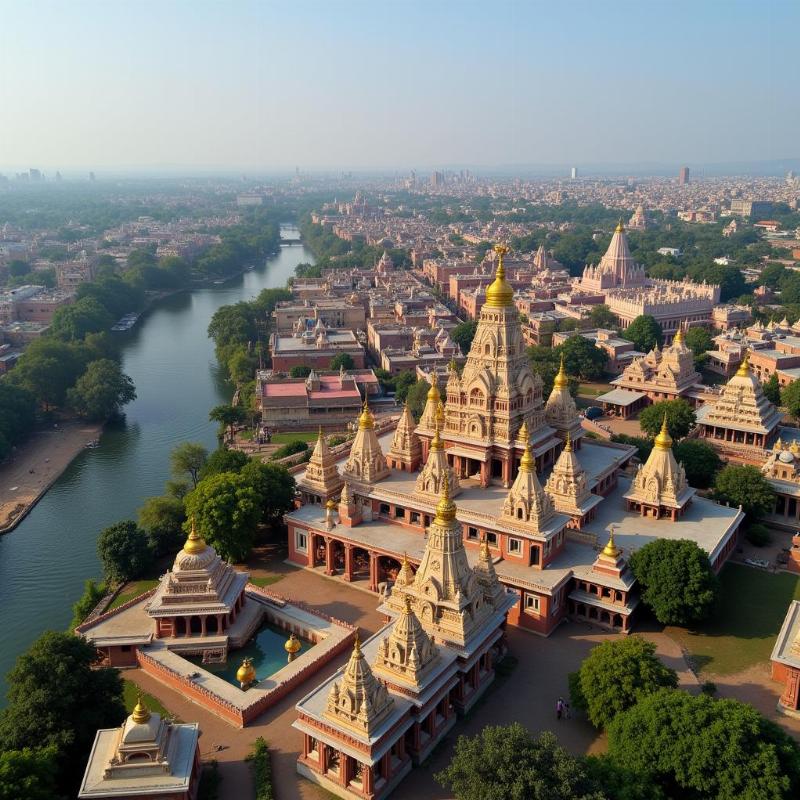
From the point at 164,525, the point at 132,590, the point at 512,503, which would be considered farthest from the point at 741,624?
the point at 164,525

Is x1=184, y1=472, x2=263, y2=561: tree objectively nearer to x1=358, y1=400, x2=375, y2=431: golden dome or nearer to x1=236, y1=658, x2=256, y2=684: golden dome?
x1=358, y1=400, x2=375, y2=431: golden dome

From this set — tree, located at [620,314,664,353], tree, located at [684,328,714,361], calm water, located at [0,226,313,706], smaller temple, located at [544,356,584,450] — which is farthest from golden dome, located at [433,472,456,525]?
tree, located at [620,314,664,353]

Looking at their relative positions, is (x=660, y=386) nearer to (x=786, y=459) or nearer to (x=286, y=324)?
(x=786, y=459)

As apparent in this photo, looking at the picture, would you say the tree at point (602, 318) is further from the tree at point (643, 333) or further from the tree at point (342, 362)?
the tree at point (342, 362)

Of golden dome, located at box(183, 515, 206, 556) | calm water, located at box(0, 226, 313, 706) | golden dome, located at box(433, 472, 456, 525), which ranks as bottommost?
calm water, located at box(0, 226, 313, 706)

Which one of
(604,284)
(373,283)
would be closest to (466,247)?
(373,283)
